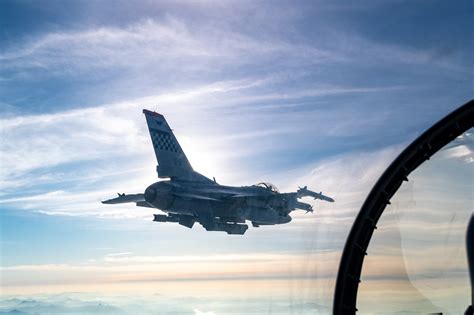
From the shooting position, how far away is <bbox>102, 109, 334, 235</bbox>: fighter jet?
54.8 metres

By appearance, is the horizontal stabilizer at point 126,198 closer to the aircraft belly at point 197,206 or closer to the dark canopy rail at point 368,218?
the aircraft belly at point 197,206

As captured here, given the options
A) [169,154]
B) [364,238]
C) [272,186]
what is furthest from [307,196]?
[364,238]

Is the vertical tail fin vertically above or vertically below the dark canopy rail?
above

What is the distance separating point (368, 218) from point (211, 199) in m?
39.4

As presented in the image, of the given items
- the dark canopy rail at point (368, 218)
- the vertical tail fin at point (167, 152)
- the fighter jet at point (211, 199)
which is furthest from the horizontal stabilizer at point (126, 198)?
the dark canopy rail at point (368, 218)

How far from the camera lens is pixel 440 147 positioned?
15.2 m

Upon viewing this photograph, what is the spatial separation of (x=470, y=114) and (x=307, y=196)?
45.5 meters

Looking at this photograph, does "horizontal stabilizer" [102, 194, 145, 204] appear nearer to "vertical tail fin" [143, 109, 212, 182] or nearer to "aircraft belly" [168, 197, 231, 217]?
"vertical tail fin" [143, 109, 212, 182]

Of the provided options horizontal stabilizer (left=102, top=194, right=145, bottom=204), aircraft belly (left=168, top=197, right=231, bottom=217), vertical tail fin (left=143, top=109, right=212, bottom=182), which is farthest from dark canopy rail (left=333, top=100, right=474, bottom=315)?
horizontal stabilizer (left=102, top=194, right=145, bottom=204)

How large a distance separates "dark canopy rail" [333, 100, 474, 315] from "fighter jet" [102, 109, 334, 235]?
126 feet

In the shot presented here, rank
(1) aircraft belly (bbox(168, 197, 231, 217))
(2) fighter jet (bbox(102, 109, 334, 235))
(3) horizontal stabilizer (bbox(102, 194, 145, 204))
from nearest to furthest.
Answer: (1) aircraft belly (bbox(168, 197, 231, 217)), (2) fighter jet (bbox(102, 109, 334, 235)), (3) horizontal stabilizer (bbox(102, 194, 145, 204))

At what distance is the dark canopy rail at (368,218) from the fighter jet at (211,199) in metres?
38.3

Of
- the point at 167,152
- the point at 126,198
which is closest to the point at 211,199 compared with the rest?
the point at 167,152

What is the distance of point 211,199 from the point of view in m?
54.2
